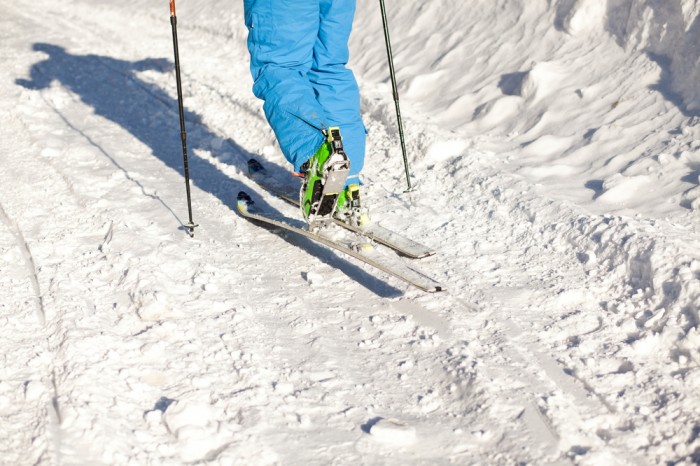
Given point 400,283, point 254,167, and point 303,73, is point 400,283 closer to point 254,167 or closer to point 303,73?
point 303,73

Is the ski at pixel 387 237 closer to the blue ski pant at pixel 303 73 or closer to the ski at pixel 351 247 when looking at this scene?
the ski at pixel 351 247

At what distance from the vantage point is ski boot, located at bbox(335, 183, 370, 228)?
5.55 metres

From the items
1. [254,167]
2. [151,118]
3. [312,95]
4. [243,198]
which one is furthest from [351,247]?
[151,118]

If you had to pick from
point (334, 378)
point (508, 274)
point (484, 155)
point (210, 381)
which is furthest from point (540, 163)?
point (210, 381)

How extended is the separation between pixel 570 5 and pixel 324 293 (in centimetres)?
479

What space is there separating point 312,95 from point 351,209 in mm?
842

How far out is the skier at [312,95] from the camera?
5.26m

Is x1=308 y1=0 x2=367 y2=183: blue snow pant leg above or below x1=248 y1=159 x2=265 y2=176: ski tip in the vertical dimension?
above

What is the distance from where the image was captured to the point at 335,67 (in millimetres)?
5945

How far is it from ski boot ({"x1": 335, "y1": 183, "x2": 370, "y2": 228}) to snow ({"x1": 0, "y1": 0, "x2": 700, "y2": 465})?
28 centimetres

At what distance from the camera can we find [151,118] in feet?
28.0

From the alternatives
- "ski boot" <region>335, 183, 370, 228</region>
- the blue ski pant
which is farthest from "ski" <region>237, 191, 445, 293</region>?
the blue ski pant

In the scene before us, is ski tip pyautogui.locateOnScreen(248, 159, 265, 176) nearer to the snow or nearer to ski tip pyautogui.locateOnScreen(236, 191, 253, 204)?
the snow

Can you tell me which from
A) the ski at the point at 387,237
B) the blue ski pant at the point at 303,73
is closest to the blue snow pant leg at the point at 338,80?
the blue ski pant at the point at 303,73
